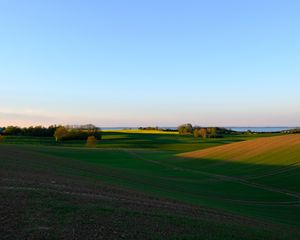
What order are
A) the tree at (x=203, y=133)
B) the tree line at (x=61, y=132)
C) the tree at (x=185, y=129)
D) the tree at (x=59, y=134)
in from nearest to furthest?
the tree at (x=59, y=134), the tree line at (x=61, y=132), the tree at (x=203, y=133), the tree at (x=185, y=129)

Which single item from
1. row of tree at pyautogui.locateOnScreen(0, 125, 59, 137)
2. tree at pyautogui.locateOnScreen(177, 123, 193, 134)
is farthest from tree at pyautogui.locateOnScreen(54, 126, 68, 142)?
tree at pyautogui.locateOnScreen(177, 123, 193, 134)

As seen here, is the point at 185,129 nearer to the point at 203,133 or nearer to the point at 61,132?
the point at 203,133

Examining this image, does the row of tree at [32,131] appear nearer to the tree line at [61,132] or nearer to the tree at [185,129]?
the tree line at [61,132]

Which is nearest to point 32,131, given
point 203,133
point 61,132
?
point 61,132

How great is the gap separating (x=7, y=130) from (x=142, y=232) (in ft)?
510

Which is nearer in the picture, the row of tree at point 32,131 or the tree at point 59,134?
the tree at point 59,134

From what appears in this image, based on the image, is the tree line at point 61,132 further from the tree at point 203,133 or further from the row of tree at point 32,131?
the tree at point 203,133

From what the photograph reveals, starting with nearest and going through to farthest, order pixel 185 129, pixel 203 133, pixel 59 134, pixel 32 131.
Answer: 1. pixel 59 134
2. pixel 32 131
3. pixel 203 133
4. pixel 185 129

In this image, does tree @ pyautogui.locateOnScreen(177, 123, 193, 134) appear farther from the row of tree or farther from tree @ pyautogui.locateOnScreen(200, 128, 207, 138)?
the row of tree

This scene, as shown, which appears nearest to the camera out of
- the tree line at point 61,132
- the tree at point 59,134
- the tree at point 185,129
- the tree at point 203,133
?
the tree at point 59,134

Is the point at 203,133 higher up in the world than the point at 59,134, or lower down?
higher up

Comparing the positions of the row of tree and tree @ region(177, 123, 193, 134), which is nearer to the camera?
the row of tree

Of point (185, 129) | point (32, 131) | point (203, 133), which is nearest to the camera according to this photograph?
point (32, 131)

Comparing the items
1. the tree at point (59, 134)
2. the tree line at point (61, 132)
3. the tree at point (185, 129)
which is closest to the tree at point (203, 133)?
the tree at point (185, 129)
